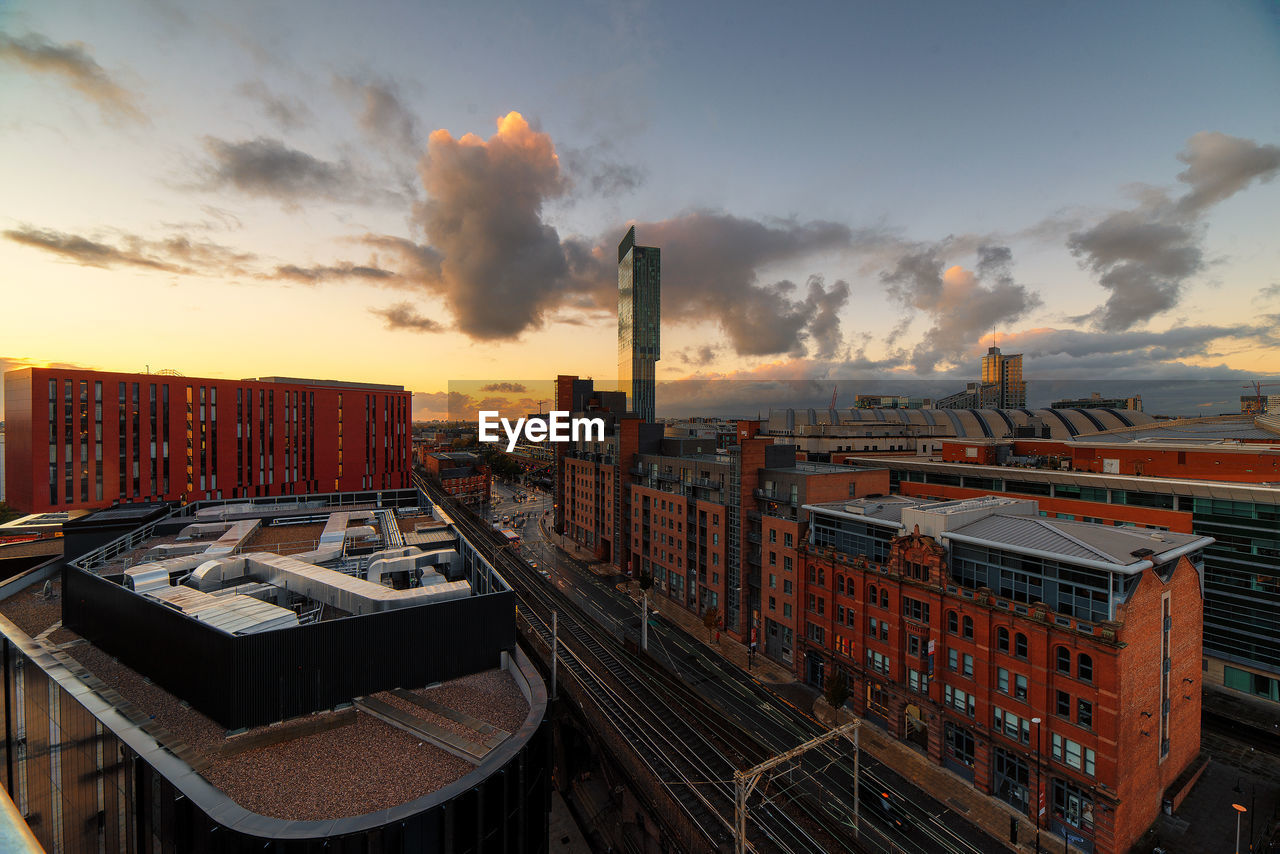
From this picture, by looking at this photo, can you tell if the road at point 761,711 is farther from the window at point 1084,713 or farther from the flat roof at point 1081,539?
the flat roof at point 1081,539

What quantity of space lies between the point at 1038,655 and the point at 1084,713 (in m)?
3.89

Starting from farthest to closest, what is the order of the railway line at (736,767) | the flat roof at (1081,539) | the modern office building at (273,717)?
the flat roof at (1081,539)
the railway line at (736,767)
the modern office building at (273,717)

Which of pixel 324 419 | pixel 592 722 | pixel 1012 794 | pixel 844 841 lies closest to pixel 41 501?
pixel 324 419

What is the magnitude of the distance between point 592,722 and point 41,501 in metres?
85.9

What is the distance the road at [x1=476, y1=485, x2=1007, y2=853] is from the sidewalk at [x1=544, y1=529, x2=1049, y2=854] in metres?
0.66

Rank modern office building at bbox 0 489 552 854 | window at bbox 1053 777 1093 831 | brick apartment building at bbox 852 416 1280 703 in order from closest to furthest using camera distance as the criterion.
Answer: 1. modern office building at bbox 0 489 552 854
2. window at bbox 1053 777 1093 831
3. brick apartment building at bbox 852 416 1280 703

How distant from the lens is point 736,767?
39.2 metres

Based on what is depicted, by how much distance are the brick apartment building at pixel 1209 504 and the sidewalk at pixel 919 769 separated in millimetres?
33222

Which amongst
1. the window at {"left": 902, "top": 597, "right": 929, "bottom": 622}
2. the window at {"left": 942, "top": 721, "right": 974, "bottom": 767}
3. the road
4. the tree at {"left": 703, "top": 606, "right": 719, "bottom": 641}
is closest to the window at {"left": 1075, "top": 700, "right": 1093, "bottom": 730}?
the window at {"left": 942, "top": 721, "right": 974, "bottom": 767}

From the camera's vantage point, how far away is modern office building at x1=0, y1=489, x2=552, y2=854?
22703 millimetres

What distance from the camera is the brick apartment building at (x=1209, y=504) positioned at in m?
49.8

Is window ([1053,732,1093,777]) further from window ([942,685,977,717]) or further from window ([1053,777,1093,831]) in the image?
window ([942,685,977,717])

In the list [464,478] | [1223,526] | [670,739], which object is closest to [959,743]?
[670,739]

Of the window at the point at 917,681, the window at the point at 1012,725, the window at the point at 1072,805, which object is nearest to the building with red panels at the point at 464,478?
the window at the point at 917,681
